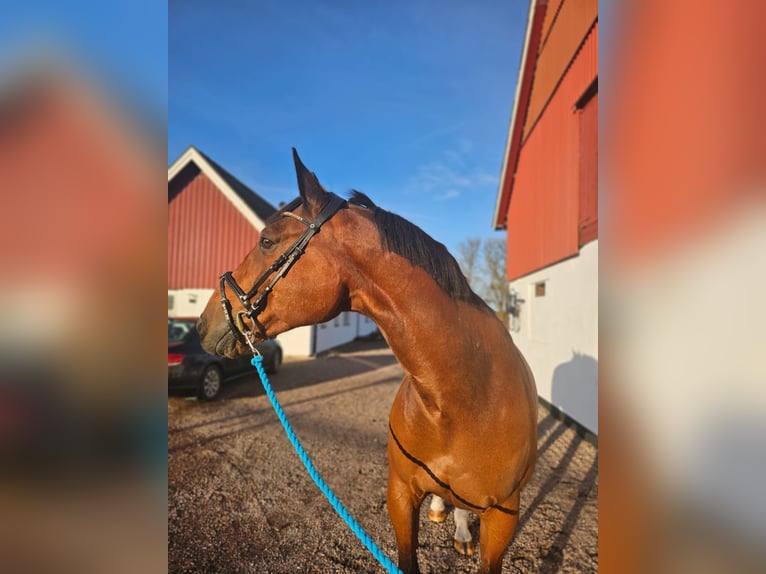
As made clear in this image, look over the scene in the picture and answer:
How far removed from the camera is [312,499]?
412 cm

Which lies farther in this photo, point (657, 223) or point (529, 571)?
point (529, 571)

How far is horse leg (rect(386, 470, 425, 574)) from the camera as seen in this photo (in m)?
2.22

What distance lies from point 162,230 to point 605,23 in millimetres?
954

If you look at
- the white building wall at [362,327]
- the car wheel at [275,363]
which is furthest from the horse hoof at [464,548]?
the white building wall at [362,327]

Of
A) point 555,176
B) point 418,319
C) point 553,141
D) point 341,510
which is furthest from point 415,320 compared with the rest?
point 553,141

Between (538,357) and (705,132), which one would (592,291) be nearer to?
(538,357)

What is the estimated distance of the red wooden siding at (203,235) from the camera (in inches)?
582

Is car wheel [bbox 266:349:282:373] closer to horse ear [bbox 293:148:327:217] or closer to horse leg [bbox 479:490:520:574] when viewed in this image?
horse leg [bbox 479:490:520:574]

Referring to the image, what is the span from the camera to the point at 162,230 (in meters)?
0.88

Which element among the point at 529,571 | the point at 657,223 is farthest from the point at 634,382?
the point at 529,571

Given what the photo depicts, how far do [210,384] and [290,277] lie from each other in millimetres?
7260

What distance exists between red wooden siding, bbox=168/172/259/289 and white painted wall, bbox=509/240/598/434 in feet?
34.3

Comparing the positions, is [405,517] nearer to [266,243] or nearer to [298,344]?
[266,243]

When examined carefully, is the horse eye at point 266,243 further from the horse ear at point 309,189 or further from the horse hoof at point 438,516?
the horse hoof at point 438,516
